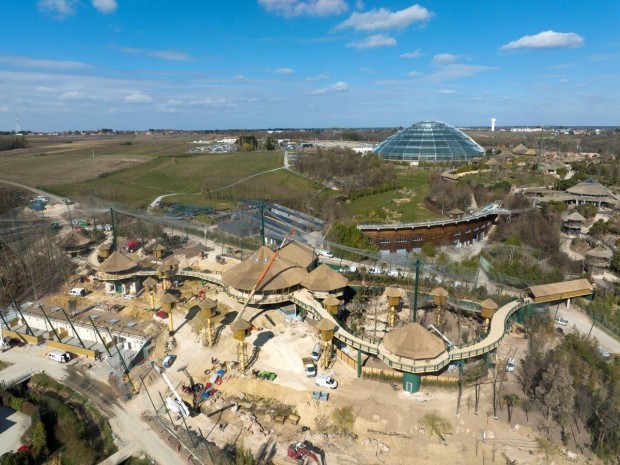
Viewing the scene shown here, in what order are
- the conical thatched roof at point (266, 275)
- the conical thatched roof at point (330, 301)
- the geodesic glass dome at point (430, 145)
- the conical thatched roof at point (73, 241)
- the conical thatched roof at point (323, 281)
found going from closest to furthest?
the conical thatched roof at point (330, 301), the conical thatched roof at point (266, 275), the conical thatched roof at point (323, 281), the conical thatched roof at point (73, 241), the geodesic glass dome at point (430, 145)

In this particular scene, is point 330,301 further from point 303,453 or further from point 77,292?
point 77,292

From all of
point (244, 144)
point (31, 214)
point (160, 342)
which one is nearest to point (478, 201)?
point (160, 342)

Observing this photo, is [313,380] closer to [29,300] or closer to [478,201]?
[29,300]

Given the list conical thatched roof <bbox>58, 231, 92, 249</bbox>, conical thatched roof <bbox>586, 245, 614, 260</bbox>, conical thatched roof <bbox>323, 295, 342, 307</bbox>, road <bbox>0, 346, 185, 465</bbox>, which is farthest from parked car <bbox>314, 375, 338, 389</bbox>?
conical thatched roof <bbox>58, 231, 92, 249</bbox>

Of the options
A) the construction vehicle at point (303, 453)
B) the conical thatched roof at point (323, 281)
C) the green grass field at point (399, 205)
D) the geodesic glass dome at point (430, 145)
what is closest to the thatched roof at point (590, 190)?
the green grass field at point (399, 205)

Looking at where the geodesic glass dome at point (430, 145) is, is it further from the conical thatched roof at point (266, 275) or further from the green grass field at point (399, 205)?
the conical thatched roof at point (266, 275)

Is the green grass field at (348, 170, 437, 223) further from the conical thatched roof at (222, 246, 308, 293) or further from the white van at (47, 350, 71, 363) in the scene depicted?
the white van at (47, 350, 71, 363)
